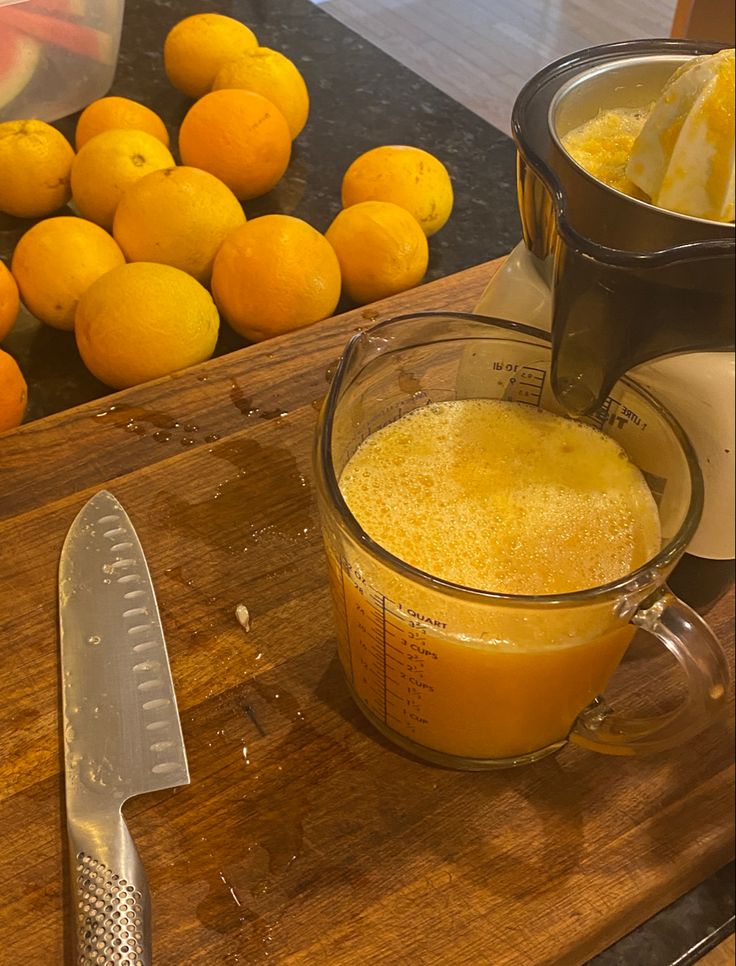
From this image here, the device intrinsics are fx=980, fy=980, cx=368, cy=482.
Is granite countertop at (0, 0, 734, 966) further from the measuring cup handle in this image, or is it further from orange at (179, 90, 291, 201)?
the measuring cup handle

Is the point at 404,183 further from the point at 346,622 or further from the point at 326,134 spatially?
the point at 346,622

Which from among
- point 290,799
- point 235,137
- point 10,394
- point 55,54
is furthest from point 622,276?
point 55,54

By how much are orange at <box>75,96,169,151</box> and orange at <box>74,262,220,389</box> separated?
26 cm

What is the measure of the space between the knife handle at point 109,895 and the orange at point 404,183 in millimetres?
620

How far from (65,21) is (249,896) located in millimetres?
893

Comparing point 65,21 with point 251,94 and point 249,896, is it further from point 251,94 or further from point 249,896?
point 249,896

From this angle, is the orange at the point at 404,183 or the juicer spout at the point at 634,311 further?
the orange at the point at 404,183

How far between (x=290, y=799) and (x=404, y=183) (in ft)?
1.94

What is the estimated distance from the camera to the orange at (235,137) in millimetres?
942

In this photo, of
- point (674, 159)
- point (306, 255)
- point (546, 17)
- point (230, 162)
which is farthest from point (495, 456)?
point (546, 17)

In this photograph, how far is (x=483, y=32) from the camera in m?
1.32

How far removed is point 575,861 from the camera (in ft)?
1.80

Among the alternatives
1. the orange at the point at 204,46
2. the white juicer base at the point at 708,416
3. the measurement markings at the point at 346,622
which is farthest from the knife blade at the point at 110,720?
the orange at the point at 204,46

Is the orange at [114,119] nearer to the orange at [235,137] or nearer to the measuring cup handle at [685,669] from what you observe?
the orange at [235,137]
